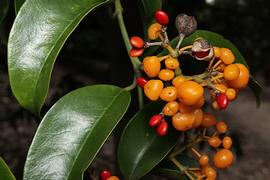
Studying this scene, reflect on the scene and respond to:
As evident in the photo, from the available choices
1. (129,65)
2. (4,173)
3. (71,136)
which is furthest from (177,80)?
(129,65)

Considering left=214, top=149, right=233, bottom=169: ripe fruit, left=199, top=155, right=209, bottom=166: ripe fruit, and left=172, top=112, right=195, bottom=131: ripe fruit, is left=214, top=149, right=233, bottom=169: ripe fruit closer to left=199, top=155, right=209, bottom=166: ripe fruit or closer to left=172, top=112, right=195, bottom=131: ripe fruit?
left=199, top=155, right=209, bottom=166: ripe fruit

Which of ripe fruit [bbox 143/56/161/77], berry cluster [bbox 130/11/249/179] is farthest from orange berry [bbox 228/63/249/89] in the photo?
ripe fruit [bbox 143/56/161/77]

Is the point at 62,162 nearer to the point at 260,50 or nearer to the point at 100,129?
the point at 100,129

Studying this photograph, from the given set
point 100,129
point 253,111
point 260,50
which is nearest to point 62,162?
point 100,129

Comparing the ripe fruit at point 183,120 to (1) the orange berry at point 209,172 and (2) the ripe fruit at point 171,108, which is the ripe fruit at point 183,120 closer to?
(2) the ripe fruit at point 171,108

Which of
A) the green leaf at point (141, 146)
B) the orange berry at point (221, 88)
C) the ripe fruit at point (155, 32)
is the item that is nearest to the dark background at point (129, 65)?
the green leaf at point (141, 146)

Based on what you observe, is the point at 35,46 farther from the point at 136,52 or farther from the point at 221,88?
the point at 221,88
